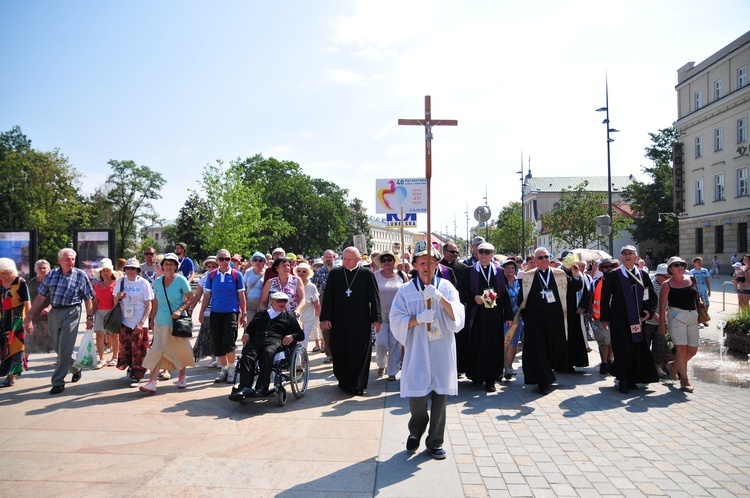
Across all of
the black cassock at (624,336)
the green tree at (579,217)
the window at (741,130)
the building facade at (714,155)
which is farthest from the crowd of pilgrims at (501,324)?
the window at (741,130)

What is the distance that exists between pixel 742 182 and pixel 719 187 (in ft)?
8.01

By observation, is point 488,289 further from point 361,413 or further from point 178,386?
point 178,386

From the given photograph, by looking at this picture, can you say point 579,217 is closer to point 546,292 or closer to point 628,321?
point 628,321

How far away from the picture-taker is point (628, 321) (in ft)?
24.5

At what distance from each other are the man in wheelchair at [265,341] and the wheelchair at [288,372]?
0.08m

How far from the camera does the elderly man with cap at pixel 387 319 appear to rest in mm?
8523

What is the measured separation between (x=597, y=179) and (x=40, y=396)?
13700 centimetres

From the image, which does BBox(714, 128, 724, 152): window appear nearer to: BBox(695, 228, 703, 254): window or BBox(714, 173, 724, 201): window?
BBox(714, 173, 724, 201): window

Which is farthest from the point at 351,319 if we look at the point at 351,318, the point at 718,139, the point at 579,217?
the point at 718,139

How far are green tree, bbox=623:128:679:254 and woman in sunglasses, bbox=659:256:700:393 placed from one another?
54865mm

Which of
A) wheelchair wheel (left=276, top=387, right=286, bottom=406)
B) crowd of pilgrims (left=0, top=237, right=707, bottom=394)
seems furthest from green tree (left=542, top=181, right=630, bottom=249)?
wheelchair wheel (left=276, top=387, right=286, bottom=406)

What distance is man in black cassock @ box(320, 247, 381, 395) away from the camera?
24.3 ft

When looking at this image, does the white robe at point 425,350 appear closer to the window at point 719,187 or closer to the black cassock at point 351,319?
the black cassock at point 351,319

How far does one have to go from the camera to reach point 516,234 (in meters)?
60.0
